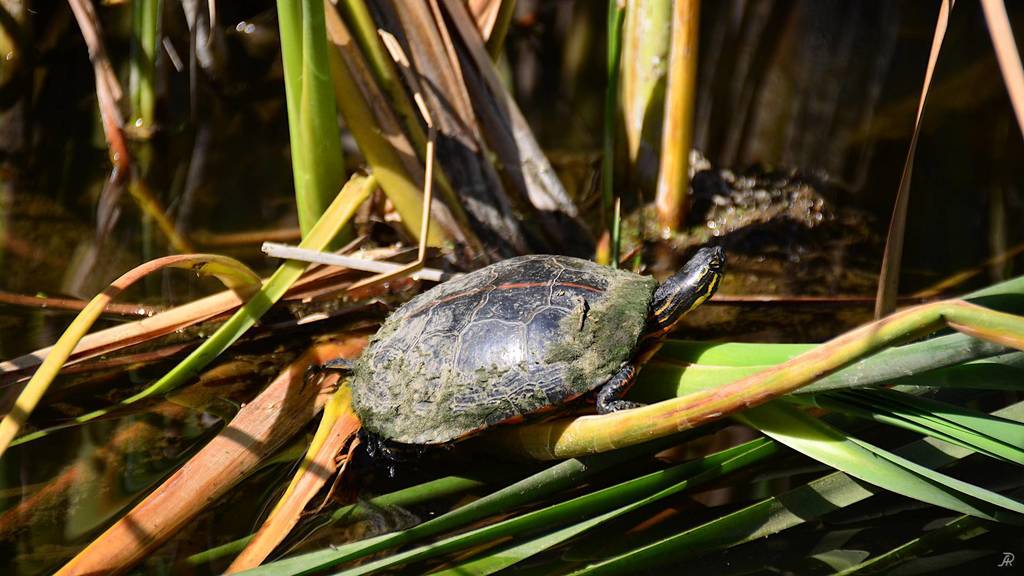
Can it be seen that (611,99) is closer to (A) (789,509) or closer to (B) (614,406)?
(B) (614,406)

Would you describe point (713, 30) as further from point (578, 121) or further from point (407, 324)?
point (407, 324)

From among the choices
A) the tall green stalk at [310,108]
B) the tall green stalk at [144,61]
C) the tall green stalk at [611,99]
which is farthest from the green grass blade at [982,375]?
the tall green stalk at [144,61]

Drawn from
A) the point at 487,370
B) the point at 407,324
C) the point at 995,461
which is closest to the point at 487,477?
the point at 487,370

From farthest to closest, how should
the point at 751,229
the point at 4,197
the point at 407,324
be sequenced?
the point at 4,197, the point at 751,229, the point at 407,324

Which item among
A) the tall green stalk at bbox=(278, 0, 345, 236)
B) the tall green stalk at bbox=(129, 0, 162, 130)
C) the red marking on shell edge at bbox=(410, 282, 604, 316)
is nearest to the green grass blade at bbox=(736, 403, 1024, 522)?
the red marking on shell edge at bbox=(410, 282, 604, 316)

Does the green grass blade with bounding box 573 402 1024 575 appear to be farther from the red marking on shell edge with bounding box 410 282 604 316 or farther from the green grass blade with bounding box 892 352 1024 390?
the red marking on shell edge with bounding box 410 282 604 316
